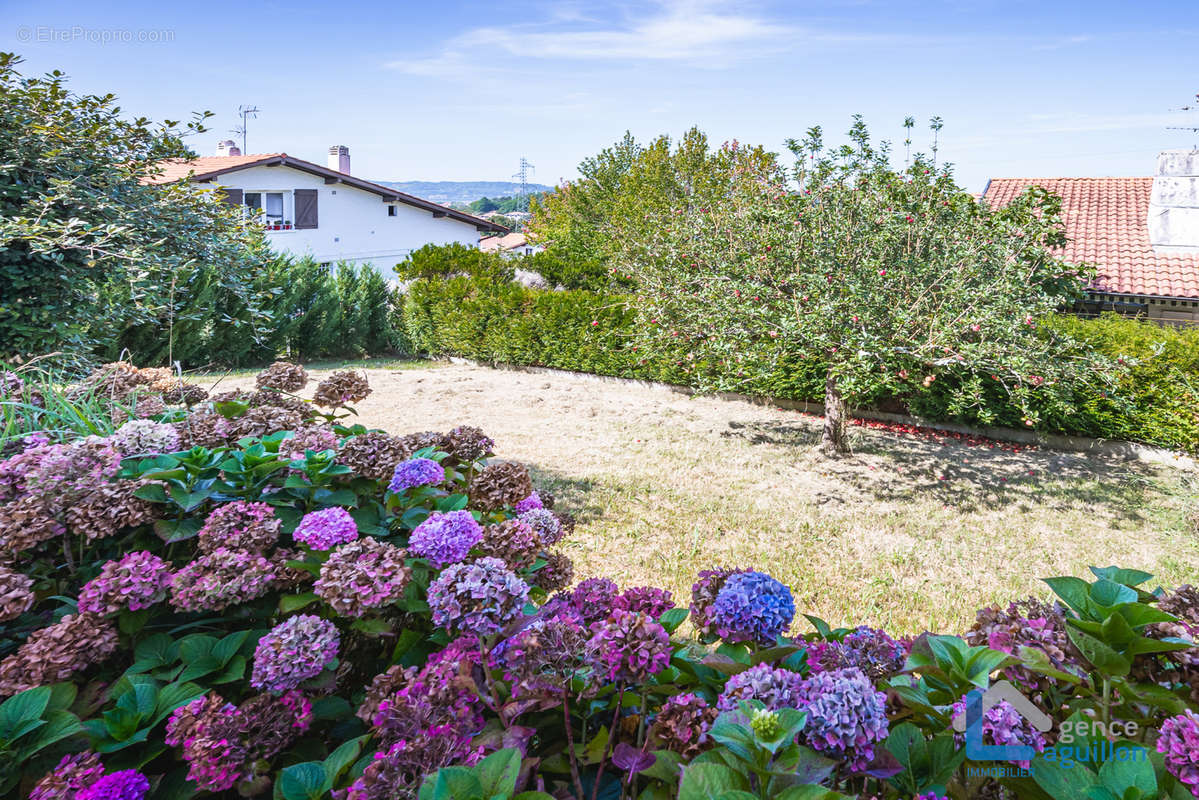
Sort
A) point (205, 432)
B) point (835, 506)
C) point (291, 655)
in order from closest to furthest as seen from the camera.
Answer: point (291, 655)
point (205, 432)
point (835, 506)

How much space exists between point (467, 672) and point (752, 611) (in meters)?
0.51

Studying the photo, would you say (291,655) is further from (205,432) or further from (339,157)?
(339,157)

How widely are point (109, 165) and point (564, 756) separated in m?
4.75

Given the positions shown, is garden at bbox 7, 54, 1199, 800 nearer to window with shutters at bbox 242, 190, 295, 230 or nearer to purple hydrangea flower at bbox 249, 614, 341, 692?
purple hydrangea flower at bbox 249, 614, 341, 692

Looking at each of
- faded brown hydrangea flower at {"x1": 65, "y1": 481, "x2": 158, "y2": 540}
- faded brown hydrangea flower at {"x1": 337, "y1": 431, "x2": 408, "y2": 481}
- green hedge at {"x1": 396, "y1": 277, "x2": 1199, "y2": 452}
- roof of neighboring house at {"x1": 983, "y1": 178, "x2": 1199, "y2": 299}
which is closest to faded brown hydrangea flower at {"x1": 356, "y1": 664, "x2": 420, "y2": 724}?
faded brown hydrangea flower at {"x1": 337, "y1": 431, "x2": 408, "y2": 481}

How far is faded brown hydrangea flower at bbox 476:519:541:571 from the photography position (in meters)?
1.42

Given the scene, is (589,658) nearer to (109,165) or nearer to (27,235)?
(27,235)

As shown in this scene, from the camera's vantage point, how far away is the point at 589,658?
962 mm

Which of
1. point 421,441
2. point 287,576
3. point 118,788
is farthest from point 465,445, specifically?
point 118,788

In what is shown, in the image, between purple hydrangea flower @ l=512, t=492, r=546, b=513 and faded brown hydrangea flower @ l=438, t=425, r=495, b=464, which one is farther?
faded brown hydrangea flower @ l=438, t=425, r=495, b=464

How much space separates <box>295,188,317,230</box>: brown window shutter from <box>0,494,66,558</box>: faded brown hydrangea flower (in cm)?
2161

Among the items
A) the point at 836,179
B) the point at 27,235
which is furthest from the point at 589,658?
the point at 836,179

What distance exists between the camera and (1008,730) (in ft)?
2.78

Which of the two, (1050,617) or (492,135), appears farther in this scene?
(492,135)
